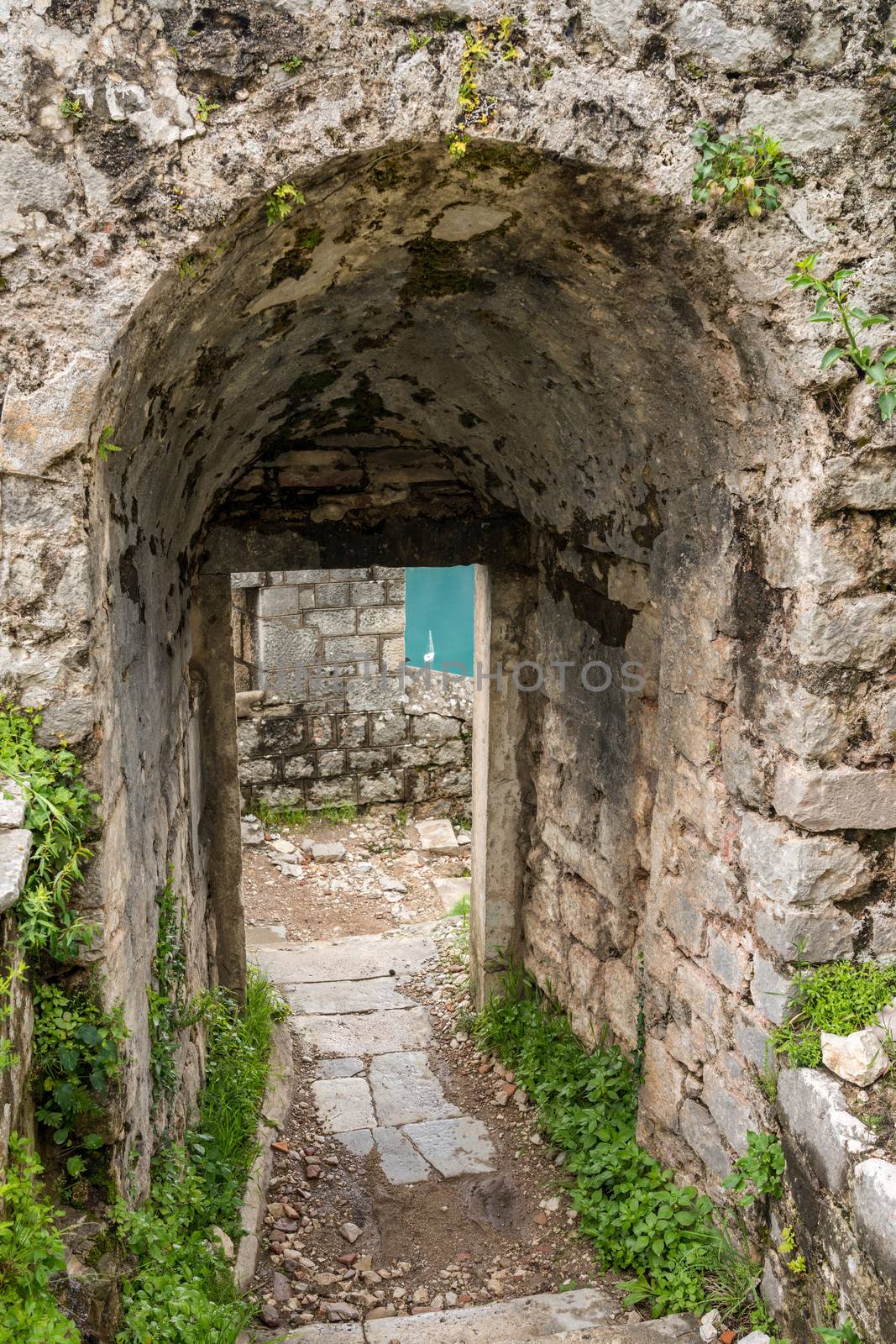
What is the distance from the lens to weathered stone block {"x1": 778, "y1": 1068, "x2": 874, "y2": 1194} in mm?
2254

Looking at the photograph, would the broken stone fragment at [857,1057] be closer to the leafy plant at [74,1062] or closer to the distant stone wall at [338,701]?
the leafy plant at [74,1062]

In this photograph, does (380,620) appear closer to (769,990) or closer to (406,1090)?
(406,1090)

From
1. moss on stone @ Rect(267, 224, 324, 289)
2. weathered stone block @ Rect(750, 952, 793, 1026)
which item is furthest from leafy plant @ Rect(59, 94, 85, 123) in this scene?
weathered stone block @ Rect(750, 952, 793, 1026)

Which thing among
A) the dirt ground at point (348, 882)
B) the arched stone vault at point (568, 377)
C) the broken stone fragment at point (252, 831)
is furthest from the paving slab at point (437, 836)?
the arched stone vault at point (568, 377)

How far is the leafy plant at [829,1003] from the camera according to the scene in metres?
2.46

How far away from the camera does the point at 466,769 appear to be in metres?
7.94

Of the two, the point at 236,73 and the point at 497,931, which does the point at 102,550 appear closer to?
the point at 236,73

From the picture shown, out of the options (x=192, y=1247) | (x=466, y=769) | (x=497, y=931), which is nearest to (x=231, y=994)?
(x=497, y=931)

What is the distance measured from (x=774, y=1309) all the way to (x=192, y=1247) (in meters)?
1.46

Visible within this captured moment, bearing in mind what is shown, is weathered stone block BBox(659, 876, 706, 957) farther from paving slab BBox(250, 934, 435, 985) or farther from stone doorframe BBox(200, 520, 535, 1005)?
paving slab BBox(250, 934, 435, 985)

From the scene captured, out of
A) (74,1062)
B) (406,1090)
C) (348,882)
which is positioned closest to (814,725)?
(74,1062)

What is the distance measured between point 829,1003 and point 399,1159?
7.86 ft

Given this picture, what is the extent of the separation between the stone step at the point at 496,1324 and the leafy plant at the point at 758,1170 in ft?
1.44

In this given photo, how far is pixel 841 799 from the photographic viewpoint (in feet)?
8.16
